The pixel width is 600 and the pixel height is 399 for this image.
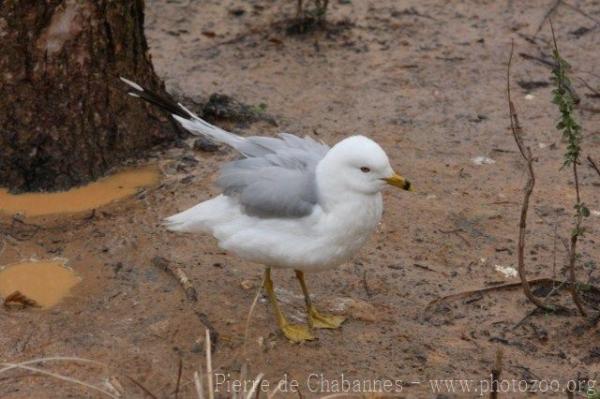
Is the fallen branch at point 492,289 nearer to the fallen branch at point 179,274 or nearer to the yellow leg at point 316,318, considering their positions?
the yellow leg at point 316,318

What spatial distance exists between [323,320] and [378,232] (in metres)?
0.83

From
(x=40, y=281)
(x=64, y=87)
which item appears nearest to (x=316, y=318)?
(x=40, y=281)

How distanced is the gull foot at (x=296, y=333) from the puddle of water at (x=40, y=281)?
0.99 meters

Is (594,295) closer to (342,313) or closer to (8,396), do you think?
(342,313)

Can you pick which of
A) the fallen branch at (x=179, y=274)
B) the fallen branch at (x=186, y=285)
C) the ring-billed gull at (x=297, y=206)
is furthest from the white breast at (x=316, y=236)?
the fallen branch at (x=179, y=274)

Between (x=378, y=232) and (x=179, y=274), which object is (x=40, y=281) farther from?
(x=378, y=232)

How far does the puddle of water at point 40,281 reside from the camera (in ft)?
13.8

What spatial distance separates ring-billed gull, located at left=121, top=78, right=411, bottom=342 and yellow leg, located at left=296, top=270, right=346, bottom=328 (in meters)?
0.04

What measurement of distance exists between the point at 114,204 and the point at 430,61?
2.75 meters

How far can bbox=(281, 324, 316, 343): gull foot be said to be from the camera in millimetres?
3973

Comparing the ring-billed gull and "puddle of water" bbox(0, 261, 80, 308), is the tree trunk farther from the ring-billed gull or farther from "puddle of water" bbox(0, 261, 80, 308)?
the ring-billed gull

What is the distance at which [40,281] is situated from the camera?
4.32 m

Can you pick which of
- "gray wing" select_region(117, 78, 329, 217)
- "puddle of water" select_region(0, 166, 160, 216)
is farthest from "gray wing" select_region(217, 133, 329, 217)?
"puddle of water" select_region(0, 166, 160, 216)

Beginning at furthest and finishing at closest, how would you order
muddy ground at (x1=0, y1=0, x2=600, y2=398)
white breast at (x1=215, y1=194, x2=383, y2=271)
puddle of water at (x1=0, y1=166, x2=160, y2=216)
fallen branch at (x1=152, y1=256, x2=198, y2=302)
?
puddle of water at (x1=0, y1=166, x2=160, y2=216) < fallen branch at (x1=152, y1=256, x2=198, y2=302) < muddy ground at (x1=0, y1=0, x2=600, y2=398) < white breast at (x1=215, y1=194, x2=383, y2=271)
